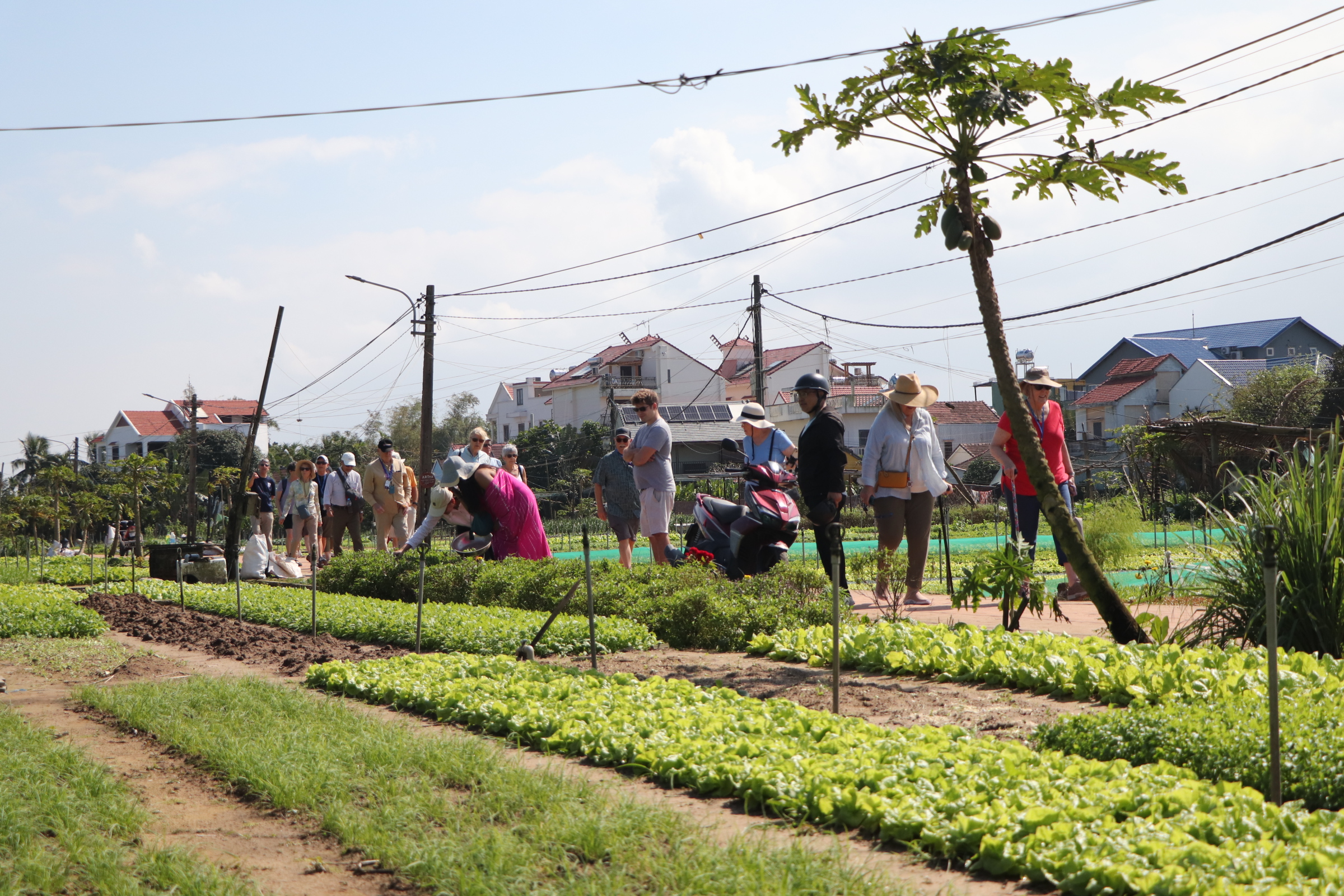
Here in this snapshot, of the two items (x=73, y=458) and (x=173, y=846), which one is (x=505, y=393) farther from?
(x=173, y=846)

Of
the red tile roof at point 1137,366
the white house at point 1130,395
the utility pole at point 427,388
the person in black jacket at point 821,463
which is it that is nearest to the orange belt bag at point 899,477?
the person in black jacket at point 821,463

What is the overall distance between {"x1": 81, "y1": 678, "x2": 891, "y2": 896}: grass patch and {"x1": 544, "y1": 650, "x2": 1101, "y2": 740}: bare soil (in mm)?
1753

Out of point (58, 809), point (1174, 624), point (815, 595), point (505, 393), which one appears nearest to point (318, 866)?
point (58, 809)

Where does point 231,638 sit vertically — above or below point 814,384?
below

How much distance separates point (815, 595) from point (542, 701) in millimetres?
3128

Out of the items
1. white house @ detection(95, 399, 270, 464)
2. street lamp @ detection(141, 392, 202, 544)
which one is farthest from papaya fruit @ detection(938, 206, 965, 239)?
white house @ detection(95, 399, 270, 464)

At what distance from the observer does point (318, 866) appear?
3.59 meters

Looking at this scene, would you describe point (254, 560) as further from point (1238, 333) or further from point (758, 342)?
point (1238, 333)

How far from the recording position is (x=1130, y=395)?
61.9m

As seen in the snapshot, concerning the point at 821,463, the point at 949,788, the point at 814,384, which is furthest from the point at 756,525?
the point at 949,788

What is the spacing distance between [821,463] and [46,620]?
7.16 m

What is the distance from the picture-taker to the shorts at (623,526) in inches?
480

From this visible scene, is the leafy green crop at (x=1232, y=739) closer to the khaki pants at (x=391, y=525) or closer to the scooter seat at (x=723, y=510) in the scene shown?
the scooter seat at (x=723, y=510)

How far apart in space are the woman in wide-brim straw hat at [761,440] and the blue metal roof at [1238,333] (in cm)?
6325
